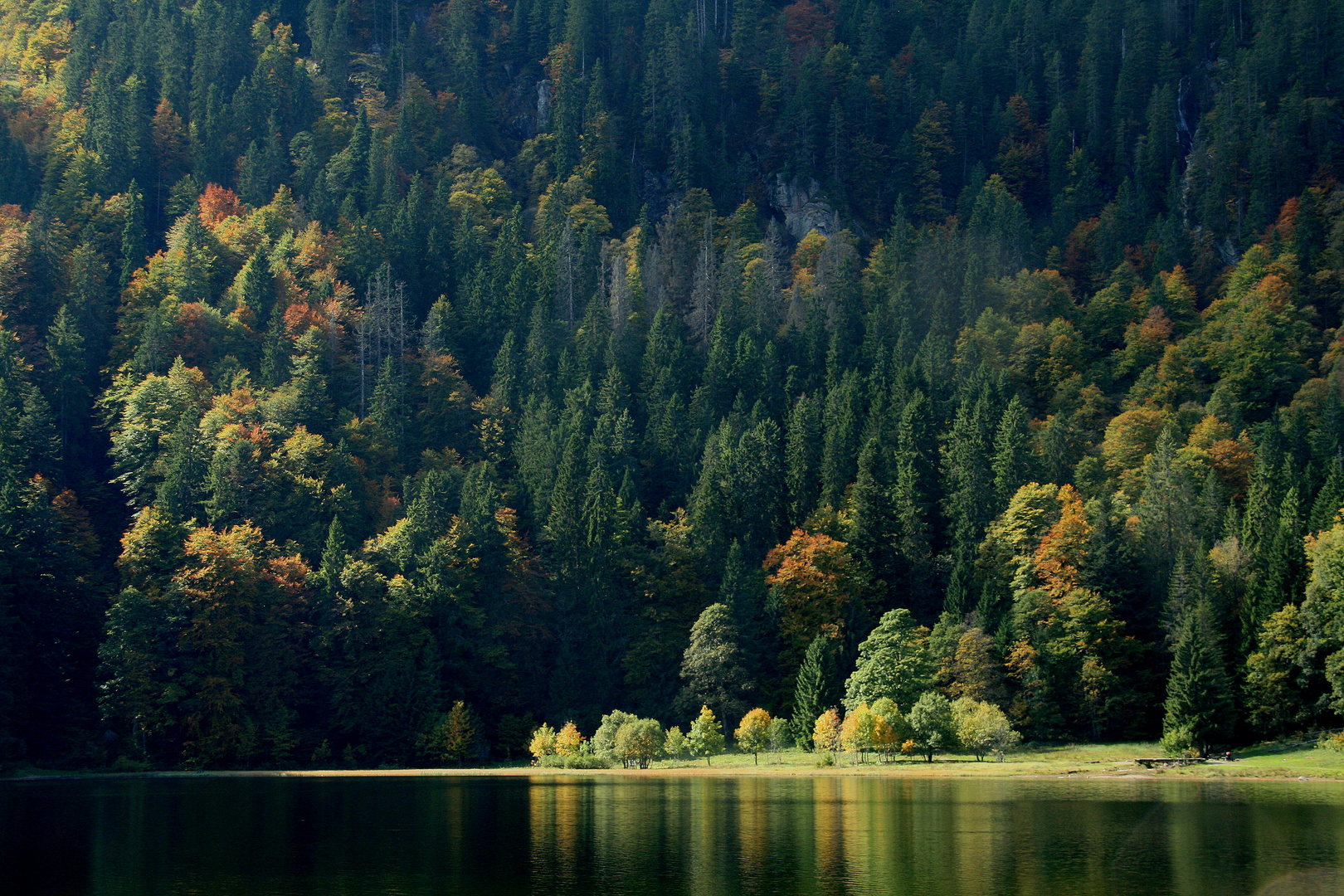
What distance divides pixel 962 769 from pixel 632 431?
2561 inches

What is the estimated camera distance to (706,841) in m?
60.7

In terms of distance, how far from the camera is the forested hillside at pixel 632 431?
118 metres

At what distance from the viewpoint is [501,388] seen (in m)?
162

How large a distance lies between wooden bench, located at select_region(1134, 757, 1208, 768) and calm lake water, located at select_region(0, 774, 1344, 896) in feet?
33.0

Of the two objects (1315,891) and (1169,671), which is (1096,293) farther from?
(1315,891)

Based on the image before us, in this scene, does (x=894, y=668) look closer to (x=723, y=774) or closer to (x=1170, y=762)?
(x=723, y=774)

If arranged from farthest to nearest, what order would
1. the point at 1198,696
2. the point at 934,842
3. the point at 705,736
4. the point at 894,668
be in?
the point at 705,736, the point at 894,668, the point at 1198,696, the point at 934,842

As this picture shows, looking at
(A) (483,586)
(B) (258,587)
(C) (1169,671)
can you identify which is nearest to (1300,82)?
(C) (1169,671)

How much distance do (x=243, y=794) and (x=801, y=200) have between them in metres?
132

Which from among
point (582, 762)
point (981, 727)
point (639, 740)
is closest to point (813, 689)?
point (639, 740)

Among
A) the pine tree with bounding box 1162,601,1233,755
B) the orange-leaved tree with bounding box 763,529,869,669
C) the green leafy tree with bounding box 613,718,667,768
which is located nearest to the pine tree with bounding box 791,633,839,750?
the orange-leaved tree with bounding box 763,529,869,669

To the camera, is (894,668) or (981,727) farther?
(894,668)

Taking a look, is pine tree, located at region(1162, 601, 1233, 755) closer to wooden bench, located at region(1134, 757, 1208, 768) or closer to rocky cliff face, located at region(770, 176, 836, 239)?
wooden bench, located at region(1134, 757, 1208, 768)

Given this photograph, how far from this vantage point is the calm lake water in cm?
4984
